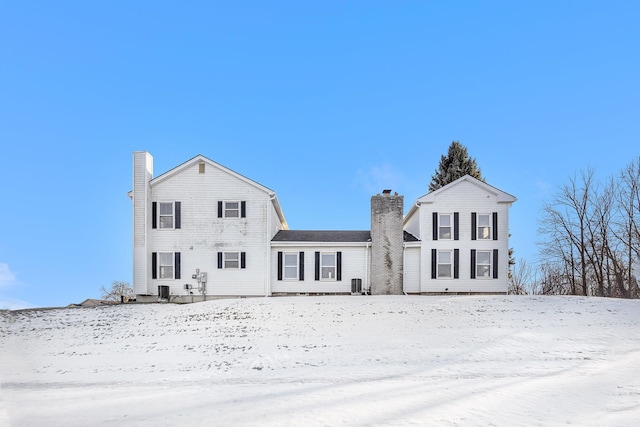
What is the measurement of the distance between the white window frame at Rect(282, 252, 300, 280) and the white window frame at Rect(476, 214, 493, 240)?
10341 mm

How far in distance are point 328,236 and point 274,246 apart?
3.47 meters

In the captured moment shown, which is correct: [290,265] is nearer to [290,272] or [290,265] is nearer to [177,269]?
[290,272]

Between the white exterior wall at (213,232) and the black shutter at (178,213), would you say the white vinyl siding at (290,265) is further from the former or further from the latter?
the black shutter at (178,213)

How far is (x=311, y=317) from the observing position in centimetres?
1769

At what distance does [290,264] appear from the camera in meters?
24.6

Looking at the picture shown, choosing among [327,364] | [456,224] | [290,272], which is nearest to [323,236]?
[290,272]

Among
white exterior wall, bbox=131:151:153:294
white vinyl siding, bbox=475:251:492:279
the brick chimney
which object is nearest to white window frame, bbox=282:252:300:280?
the brick chimney

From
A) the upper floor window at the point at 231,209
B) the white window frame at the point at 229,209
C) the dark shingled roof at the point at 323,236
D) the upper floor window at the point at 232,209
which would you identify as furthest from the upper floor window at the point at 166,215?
the dark shingled roof at the point at 323,236

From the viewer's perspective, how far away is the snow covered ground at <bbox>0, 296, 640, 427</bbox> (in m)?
7.88

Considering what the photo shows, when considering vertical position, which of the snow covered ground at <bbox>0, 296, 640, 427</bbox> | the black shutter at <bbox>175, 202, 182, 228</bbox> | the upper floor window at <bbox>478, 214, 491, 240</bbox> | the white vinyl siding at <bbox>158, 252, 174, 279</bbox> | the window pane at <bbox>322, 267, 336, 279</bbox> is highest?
the black shutter at <bbox>175, 202, 182, 228</bbox>

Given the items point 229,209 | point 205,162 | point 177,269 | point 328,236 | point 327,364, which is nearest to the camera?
point 327,364

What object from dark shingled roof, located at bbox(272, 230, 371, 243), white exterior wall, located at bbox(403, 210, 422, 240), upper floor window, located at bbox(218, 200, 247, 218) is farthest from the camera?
white exterior wall, located at bbox(403, 210, 422, 240)

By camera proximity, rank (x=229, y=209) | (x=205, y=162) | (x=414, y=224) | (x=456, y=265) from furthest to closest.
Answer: (x=414, y=224) → (x=456, y=265) → (x=205, y=162) → (x=229, y=209)

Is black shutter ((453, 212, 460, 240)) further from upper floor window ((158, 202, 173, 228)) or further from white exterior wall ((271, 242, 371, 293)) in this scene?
upper floor window ((158, 202, 173, 228))
